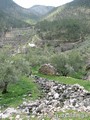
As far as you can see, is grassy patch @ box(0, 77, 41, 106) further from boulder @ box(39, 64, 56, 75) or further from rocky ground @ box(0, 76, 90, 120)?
boulder @ box(39, 64, 56, 75)

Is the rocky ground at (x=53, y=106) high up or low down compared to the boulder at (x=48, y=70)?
down

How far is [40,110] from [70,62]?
54377mm

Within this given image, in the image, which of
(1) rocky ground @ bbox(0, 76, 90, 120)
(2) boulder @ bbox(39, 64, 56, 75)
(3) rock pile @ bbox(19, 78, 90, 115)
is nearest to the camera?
(1) rocky ground @ bbox(0, 76, 90, 120)

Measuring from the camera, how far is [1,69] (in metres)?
41.0

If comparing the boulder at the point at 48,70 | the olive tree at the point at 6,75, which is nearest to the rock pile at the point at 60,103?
the olive tree at the point at 6,75

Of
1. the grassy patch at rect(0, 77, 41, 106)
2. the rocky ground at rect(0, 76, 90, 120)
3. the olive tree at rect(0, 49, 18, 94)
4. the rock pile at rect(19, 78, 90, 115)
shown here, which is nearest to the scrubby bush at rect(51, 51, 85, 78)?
the rock pile at rect(19, 78, 90, 115)

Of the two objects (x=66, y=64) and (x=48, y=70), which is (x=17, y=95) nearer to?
(x=48, y=70)

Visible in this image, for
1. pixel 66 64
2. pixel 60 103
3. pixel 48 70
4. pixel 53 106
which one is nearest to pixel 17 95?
pixel 60 103

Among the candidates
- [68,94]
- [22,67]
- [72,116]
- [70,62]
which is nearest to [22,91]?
[68,94]

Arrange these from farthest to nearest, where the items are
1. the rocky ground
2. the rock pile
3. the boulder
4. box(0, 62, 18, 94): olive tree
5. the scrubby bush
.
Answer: the scrubby bush < the boulder < box(0, 62, 18, 94): olive tree < the rock pile < the rocky ground

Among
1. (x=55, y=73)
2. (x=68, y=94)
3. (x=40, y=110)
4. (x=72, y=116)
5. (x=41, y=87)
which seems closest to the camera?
(x=72, y=116)

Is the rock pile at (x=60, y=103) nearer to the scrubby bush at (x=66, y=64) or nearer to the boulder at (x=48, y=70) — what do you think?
the boulder at (x=48, y=70)

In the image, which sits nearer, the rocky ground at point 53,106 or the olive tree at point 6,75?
the rocky ground at point 53,106

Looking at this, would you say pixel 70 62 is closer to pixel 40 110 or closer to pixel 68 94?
pixel 68 94
